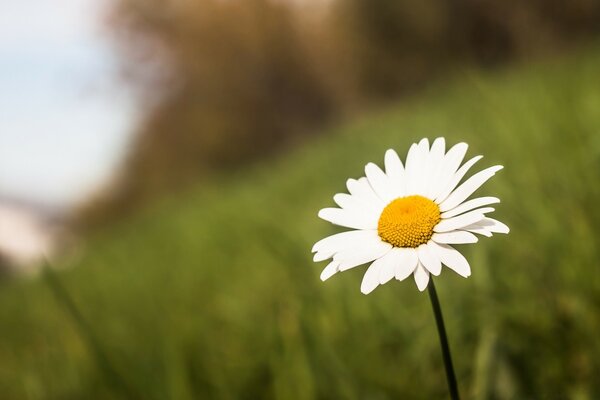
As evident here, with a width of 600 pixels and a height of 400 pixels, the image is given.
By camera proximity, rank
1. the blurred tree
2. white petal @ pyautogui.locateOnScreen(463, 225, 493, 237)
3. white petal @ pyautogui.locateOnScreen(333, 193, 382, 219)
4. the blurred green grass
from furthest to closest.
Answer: the blurred tree < the blurred green grass < white petal @ pyautogui.locateOnScreen(333, 193, 382, 219) < white petal @ pyautogui.locateOnScreen(463, 225, 493, 237)

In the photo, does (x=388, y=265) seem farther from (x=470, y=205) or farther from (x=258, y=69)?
(x=258, y=69)

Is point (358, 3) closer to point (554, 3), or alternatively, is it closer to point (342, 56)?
point (342, 56)

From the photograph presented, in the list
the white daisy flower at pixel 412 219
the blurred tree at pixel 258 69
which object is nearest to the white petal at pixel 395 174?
the white daisy flower at pixel 412 219

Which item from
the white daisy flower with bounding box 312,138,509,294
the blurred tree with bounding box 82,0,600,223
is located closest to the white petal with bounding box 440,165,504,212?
the white daisy flower with bounding box 312,138,509,294

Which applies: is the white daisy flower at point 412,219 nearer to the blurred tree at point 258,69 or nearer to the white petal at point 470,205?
the white petal at point 470,205

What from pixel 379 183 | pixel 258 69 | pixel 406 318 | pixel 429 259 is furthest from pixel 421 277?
pixel 258 69

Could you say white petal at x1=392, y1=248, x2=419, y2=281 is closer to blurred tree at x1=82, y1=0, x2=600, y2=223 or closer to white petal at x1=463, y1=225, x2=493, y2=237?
white petal at x1=463, y1=225, x2=493, y2=237
